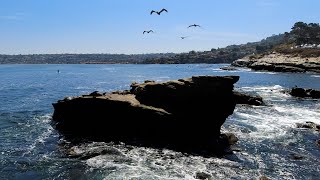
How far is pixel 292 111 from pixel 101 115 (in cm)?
2854

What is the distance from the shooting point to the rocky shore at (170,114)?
31.1 metres

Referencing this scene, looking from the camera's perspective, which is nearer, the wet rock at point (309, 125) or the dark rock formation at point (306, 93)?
the wet rock at point (309, 125)

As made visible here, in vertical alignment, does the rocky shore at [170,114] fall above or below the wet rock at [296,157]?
above

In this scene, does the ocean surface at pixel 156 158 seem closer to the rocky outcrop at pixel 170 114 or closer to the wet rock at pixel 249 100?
the rocky outcrop at pixel 170 114

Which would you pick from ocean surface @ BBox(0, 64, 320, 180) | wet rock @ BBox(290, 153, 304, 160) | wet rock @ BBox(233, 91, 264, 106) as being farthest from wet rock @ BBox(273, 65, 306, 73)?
wet rock @ BBox(290, 153, 304, 160)

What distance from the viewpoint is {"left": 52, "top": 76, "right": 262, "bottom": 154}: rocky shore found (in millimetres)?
31141

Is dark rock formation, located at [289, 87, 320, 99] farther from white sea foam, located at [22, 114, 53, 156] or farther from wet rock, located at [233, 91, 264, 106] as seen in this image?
white sea foam, located at [22, 114, 53, 156]

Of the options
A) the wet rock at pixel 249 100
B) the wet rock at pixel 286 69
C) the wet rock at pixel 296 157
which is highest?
the wet rock at pixel 286 69

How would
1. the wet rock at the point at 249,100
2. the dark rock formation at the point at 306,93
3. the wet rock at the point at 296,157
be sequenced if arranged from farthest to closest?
the dark rock formation at the point at 306,93
the wet rock at the point at 249,100
the wet rock at the point at 296,157

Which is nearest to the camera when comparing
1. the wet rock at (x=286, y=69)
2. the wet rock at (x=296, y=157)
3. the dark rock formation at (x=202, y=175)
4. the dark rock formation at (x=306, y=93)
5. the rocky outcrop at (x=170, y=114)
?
the dark rock formation at (x=202, y=175)

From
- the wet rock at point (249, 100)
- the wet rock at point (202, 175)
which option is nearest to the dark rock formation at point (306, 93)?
the wet rock at point (249, 100)

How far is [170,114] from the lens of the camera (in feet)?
100

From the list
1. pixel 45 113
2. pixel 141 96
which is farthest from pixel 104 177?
pixel 45 113

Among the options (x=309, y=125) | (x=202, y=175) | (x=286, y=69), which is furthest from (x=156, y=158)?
(x=286, y=69)
